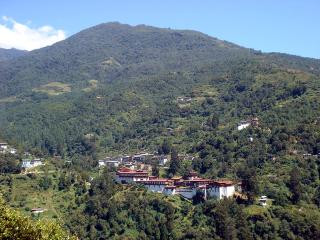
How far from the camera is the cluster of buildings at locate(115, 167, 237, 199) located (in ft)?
279

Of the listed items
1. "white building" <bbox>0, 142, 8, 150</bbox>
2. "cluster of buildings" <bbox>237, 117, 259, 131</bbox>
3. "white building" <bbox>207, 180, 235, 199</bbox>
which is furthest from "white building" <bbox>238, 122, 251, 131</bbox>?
"white building" <bbox>0, 142, 8, 150</bbox>

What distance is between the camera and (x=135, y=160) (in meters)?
125

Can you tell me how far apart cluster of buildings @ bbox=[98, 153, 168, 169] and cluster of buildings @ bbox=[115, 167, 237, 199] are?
15912 millimetres

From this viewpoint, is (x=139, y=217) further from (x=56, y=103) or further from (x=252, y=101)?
(x=56, y=103)

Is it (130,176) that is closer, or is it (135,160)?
(130,176)

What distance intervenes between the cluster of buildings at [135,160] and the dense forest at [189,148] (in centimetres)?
408

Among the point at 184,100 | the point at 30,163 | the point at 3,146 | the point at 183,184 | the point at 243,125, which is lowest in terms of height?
the point at 183,184

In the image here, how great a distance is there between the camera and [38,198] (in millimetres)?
87062

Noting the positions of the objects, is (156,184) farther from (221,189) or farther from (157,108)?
(157,108)

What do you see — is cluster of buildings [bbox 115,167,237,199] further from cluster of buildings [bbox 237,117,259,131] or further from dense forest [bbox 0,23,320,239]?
cluster of buildings [bbox 237,117,259,131]

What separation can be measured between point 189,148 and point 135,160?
500 inches

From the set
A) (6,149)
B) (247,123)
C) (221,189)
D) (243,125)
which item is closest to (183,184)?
(221,189)

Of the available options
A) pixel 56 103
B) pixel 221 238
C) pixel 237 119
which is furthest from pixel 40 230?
pixel 56 103

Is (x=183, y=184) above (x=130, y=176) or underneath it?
underneath
